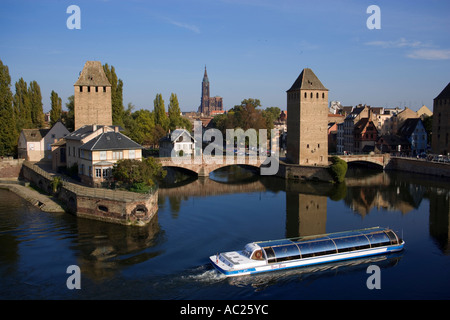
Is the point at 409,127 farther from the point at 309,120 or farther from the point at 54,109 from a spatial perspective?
the point at 54,109

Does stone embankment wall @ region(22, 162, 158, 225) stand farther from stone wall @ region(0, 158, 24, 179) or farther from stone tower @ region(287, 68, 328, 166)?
stone tower @ region(287, 68, 328, 166)

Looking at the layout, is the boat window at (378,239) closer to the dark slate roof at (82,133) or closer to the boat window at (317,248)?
the boat window at (317,248)

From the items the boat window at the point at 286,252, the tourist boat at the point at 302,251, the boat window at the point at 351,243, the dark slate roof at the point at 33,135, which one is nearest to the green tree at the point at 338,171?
the tourist boat at the point at 302,251

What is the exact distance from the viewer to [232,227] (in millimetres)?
31047

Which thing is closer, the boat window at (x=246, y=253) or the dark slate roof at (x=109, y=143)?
the boat window at (x=246, y=253)

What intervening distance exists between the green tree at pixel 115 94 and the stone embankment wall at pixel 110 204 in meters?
27.1

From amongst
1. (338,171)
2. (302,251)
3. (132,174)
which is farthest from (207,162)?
(302,251)

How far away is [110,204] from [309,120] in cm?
3224

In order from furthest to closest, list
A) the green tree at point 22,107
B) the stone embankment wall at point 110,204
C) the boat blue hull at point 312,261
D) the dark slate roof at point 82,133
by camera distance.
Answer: the green tree at point 22,107 → the dark slate roof at point 82,133 → the stone embankment wall at point 110,204 → the boat blue hull at point 312,261

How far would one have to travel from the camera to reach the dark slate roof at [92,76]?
51.3 m

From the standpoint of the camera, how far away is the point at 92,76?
170ft
